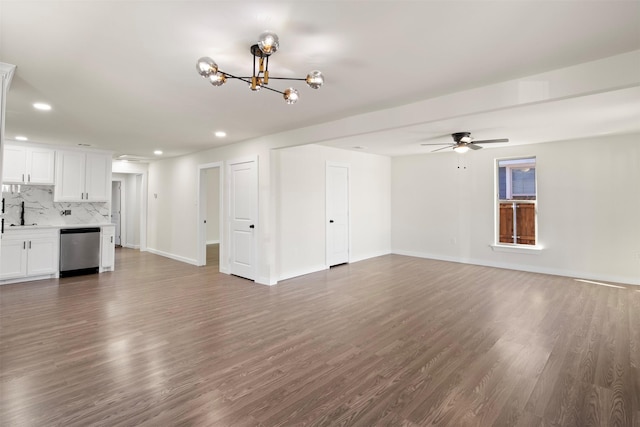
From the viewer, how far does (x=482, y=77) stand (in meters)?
2.80

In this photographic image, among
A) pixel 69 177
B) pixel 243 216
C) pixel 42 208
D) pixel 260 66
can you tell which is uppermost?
pixel 260 66

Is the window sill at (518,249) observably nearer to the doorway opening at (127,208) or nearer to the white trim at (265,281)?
the white trim at (265,281)

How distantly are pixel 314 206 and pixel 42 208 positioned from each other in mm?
5258

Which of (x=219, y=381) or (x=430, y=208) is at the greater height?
(x=430, y=208)

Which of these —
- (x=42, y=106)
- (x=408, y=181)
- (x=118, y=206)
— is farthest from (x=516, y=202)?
(x=118, y=206)

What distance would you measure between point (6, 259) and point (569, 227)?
9.83m

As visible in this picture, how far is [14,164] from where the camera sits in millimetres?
5547

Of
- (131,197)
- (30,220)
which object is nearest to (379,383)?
(30,220)

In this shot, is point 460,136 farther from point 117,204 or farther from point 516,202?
point 117,204

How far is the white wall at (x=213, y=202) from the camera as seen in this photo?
32.6 ft

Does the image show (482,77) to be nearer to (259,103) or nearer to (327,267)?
(259,103)

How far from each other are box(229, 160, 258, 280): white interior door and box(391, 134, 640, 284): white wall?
417cm

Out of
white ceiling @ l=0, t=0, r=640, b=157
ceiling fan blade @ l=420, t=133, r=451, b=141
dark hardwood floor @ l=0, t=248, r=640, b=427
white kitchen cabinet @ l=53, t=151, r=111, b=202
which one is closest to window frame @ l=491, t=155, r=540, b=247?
dark hardwood floor @ l=0, t=248, r=640, b=427

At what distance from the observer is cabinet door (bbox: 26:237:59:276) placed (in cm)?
543
